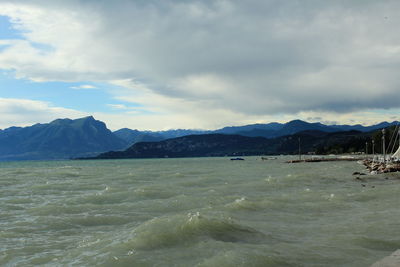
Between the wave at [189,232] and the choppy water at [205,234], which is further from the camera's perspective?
the wave at [189,232]

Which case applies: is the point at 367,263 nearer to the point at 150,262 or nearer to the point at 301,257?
the point at 301,257

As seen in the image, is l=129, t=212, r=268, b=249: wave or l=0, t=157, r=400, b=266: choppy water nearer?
l=0, t=157, r=400, b=266: choppy water

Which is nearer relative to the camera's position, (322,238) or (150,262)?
(150,262)

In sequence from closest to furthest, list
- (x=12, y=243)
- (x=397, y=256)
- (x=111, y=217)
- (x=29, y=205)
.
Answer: (x=397, y=256)
(x=12, y=243)
(x=111, y=217)
(x=29, y=205)

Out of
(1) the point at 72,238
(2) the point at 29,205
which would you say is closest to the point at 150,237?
(1) the point at 72,238

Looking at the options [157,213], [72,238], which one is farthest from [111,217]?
[72,238]

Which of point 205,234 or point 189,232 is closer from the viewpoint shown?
point 205,234

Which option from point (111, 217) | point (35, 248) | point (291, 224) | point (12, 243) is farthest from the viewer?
point (111, 217)

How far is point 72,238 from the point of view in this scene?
2006cm

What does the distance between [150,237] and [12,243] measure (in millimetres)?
7588

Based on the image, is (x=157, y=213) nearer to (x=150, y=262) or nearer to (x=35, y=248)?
(x=35, y=248)

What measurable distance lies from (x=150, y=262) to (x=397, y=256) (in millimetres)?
9589

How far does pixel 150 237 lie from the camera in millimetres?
18359

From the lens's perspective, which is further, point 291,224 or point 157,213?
point 157,213
